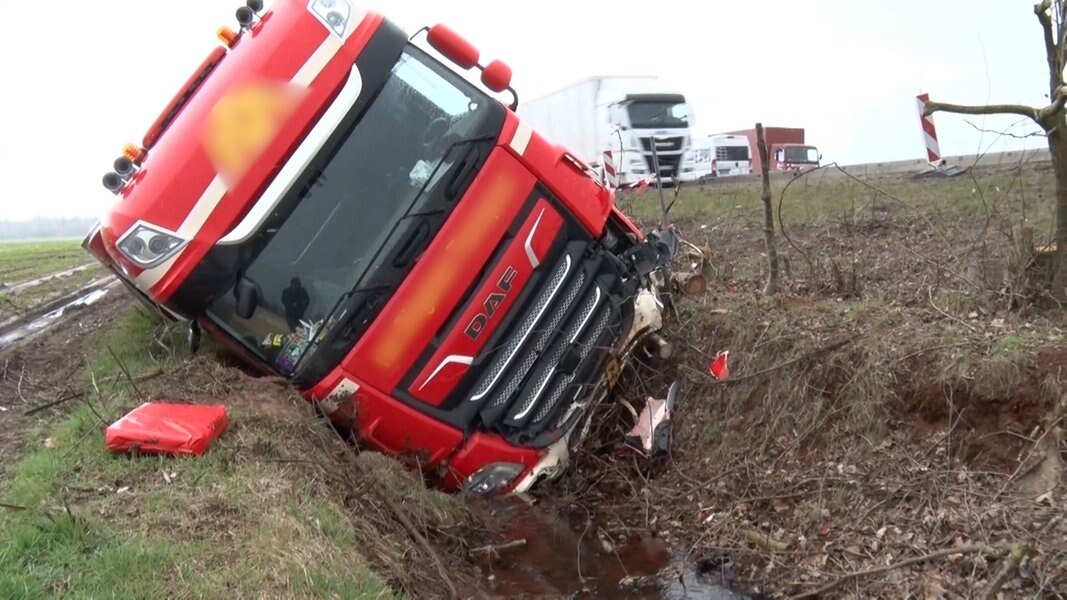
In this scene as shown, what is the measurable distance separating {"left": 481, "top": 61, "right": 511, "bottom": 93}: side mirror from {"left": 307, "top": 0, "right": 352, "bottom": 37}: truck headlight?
800 millimetres

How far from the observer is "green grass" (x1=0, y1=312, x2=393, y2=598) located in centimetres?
285

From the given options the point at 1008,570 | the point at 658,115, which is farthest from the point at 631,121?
the point at 1008,570

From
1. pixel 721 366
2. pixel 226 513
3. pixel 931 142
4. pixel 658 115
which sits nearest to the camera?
pixel 226 513

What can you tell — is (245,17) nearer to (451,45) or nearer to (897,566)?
(451,45)

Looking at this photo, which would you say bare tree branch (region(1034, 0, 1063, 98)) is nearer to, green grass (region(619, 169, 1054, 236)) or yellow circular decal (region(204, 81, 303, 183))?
green grass (region(619, 169, 1054, 236))

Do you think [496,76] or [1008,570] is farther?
[496,76]

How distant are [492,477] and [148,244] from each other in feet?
7.17

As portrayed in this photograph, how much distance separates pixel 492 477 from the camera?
4824 mm

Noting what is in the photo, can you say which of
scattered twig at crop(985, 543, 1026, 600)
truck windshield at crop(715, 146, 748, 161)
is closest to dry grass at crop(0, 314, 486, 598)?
scattered twig at crop(985, 543, 1026, 600)

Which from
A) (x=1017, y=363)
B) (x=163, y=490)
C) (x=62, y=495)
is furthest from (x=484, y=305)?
(x=1017, y=363)

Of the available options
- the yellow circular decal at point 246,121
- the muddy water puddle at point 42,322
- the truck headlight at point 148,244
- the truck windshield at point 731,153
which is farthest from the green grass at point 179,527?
the truck windshield at point 731,153

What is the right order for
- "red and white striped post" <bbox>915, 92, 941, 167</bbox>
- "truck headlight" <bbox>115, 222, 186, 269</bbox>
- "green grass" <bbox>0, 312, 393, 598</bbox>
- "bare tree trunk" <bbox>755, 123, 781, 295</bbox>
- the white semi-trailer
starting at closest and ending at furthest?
"green grass" <bbox>0, 312, 393, 598</bbox> < "truck headlight" <bbox>115, 222, 186, 269</bbox> < "bare tree trunk" <bbox>755, 123, 781, 295</bbox> < "red and white striped post" <bbox>915, 92, 941, 167</bbox> < the white semi-trailer

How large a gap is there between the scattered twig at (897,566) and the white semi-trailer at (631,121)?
46.1 ft

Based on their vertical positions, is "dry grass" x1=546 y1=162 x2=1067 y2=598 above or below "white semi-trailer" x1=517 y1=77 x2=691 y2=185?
below
